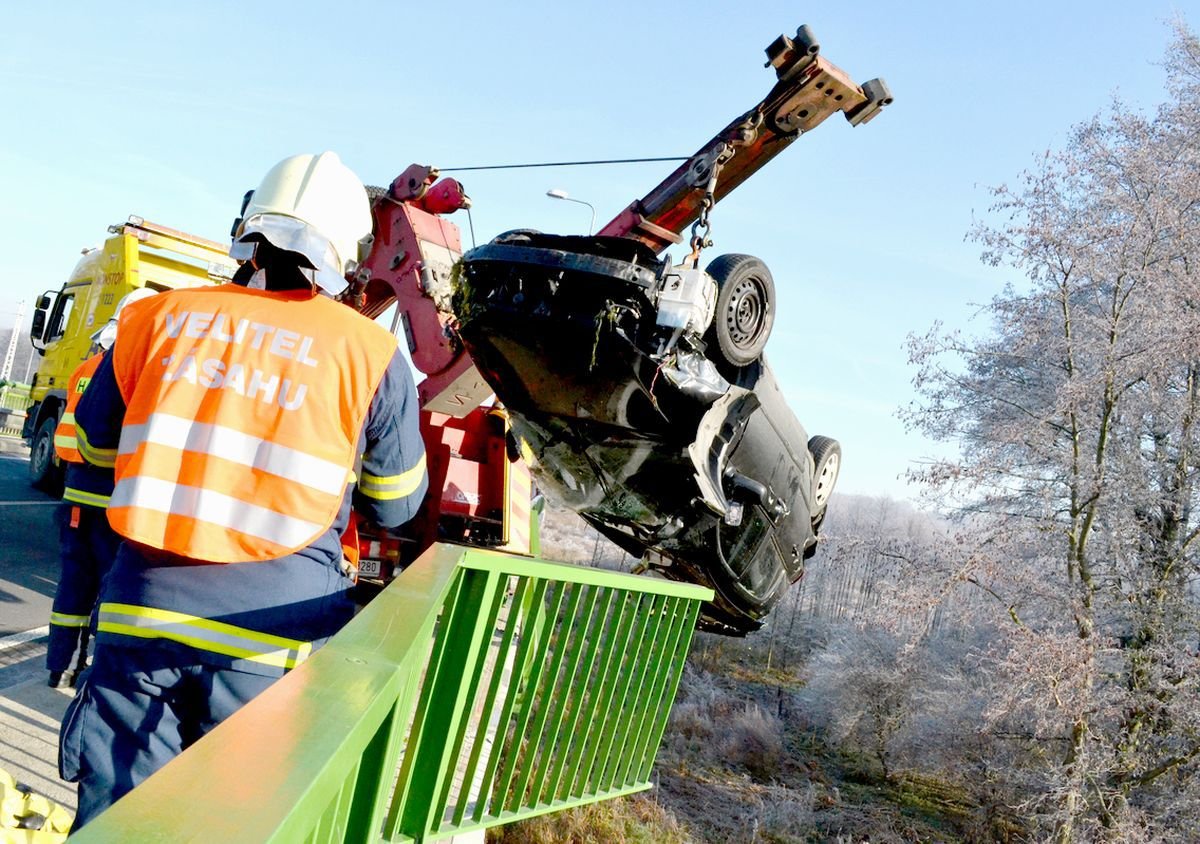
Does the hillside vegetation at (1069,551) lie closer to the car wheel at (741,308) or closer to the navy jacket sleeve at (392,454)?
the car wheel at (741,308)

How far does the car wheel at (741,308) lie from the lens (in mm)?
4746

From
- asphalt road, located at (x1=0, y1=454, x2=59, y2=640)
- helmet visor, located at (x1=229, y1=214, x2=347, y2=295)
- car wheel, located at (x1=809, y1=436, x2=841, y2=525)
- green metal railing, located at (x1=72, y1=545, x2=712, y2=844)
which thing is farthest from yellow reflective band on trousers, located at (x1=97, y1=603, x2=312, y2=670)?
car wheel, located at (x1=809, y1=436, x2=841, y2=525)

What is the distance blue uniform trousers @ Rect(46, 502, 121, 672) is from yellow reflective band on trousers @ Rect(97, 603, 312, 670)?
3.25 ft

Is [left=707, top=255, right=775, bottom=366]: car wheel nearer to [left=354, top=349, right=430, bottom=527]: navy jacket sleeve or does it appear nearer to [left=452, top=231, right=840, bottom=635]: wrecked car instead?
[left=452, top=231, right=840, bottom=635]: wrecked car

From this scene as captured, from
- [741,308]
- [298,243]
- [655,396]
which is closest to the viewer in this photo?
Answer: [298,243]

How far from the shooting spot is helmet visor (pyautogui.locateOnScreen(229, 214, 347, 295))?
2.04 meters

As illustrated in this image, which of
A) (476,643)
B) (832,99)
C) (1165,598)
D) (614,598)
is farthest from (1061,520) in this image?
(476,643)

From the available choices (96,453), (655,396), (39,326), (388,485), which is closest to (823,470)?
(655,396)

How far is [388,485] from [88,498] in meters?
1.09

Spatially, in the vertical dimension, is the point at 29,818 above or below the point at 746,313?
below

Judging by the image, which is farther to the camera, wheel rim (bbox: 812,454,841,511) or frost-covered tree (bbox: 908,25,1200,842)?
frost-covered tree (bbox: 908,25,1200,842)

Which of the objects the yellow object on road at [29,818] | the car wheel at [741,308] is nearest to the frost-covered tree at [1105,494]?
the car wheel at [741,308]

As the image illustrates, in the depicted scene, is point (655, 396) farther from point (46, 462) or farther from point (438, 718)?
point (46, 462)

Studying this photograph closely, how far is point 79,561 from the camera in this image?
2777 millimetres
